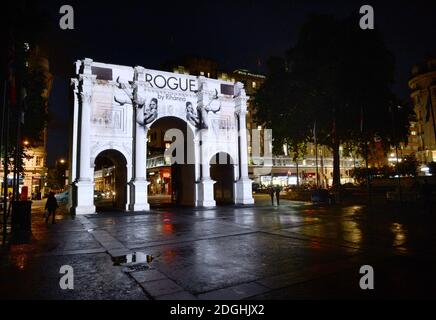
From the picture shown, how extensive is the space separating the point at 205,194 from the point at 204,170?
2104 millimetres

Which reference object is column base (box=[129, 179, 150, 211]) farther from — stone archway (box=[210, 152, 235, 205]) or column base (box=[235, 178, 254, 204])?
column base (box=[235, 178, 254, 204])

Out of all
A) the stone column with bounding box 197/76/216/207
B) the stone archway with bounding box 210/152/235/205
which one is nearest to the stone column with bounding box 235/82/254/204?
the stone archway with bounding box 210/152/235/205

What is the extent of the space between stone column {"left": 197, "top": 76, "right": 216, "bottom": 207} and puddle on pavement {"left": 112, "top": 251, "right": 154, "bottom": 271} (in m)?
16.7

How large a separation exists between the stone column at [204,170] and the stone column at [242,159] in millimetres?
3024

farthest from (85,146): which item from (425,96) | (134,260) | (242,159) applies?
(425,96)

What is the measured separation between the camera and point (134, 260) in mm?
7723

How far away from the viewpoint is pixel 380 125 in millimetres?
31141

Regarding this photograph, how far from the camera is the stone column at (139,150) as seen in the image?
22.8m

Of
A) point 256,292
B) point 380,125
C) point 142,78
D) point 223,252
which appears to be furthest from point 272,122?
point 256,292

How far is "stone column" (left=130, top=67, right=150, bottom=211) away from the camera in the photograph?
74.8 feet

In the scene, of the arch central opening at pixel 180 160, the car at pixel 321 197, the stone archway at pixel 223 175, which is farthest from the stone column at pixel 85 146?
the car at pixel 321 197

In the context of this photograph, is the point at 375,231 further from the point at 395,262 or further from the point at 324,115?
the point at 324,115

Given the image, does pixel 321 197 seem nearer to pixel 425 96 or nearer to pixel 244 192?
pixel 244 192

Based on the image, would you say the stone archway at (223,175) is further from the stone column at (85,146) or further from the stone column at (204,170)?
the stone column at (85,146)
